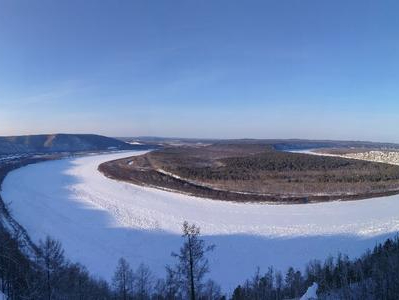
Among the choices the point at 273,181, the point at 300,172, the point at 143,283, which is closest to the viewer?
the point at 143,283

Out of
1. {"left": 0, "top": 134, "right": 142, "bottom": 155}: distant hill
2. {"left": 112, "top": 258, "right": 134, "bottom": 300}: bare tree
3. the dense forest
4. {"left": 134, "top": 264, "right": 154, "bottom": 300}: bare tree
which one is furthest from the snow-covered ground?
{"left": 0, "top": 134, "right": 142, "bottom": 155}: distant hill

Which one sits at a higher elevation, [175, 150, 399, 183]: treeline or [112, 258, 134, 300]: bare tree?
[175, 150, 399, 183]: treeline

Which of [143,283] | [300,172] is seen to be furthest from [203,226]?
[300,172]

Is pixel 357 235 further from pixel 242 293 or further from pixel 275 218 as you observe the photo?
pixel 242 293

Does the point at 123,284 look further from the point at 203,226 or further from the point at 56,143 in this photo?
the point at 56,143

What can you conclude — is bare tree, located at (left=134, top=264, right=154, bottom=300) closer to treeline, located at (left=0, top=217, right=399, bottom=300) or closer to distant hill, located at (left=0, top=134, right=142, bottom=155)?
treeline, located at (left=0, top=217, right=399, bottom=300)

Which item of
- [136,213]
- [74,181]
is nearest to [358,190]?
[136,213]
